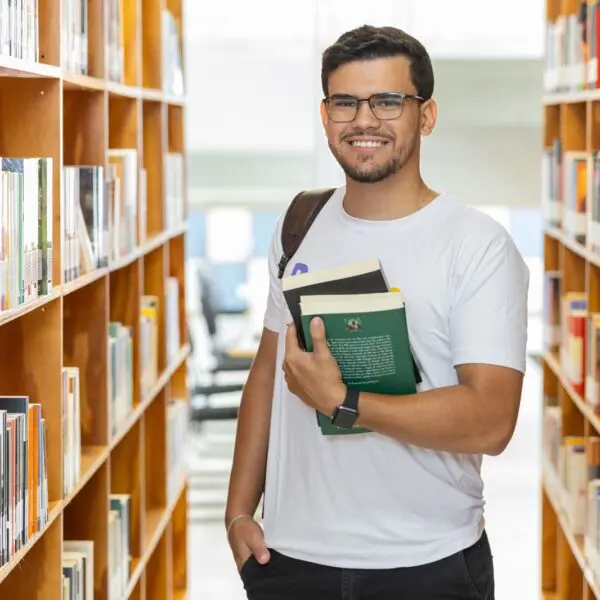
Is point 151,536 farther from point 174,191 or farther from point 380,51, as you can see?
point 380,51

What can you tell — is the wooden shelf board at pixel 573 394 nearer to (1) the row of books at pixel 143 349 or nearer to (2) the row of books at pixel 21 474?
(1) the row of books at pixel 143 349

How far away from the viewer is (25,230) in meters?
2.35

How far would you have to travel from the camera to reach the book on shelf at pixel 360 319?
218 cm

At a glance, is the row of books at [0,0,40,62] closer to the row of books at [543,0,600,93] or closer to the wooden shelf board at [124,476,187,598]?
the wooden shelf board at [124,476,187,598]

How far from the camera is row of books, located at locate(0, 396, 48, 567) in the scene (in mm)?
2246

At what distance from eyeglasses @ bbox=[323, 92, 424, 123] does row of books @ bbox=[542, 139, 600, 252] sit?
4.87 ft

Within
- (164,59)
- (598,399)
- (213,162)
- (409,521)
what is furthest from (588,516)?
(213,162)

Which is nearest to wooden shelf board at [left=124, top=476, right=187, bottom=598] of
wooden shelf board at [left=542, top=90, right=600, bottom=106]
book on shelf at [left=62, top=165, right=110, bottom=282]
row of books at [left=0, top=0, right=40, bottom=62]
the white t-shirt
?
book on shelf at [left=62, top=165, right=110, bottom=282]

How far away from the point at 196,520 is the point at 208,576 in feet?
3.25

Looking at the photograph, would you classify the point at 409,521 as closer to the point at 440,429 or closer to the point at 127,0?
the point at 440,429

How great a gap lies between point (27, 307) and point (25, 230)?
6.3 inches

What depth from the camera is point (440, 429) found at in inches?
84.0

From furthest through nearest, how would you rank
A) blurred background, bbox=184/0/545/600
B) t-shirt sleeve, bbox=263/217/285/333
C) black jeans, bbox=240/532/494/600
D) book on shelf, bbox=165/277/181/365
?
blurred background, bbox=184/0/545/600
book on shelf, bbox=165/277/181/365
t-shirt sleeve, bbox=263/217/285/333
black jeans, bbox=240/532/494/600

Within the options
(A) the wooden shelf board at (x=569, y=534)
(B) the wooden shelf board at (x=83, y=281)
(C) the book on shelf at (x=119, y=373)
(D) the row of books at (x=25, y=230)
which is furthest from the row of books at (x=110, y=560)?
(A) the wooden shelf board at (x=569, y=534)
